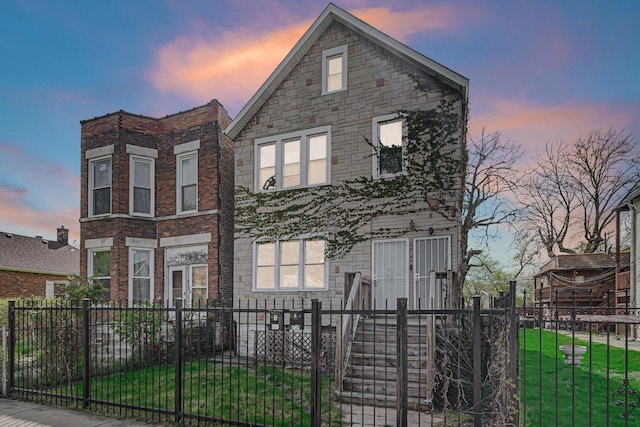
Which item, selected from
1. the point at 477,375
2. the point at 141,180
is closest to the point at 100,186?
the point at 141,180

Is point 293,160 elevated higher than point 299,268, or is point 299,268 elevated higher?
point 293,160

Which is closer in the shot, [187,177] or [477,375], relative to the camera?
[477,375]

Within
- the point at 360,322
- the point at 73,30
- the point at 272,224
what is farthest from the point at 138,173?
the point at 360,322

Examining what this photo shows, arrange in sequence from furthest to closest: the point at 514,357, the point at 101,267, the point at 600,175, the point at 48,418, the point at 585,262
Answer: the point at 600,175 < the point at 585,262 < the point at 101,267 < the point at 48,418 < the point at 514,357

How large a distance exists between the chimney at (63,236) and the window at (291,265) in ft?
70.7

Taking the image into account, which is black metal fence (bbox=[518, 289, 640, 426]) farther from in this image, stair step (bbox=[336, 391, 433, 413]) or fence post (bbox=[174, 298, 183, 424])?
fence post (bbox=[174, 298, 183, 424])

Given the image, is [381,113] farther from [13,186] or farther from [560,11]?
[13,186]

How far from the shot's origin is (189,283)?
47.5 feet

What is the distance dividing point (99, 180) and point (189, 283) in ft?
17.0

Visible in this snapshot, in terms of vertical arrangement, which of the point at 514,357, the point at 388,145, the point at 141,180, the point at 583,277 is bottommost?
the point at 583,277

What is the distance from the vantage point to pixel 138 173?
602 inches

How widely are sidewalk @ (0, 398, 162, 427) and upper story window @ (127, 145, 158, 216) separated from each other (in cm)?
838

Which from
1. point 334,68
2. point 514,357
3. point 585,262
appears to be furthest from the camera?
point 585,262

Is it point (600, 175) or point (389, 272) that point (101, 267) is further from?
point (600, 175)
